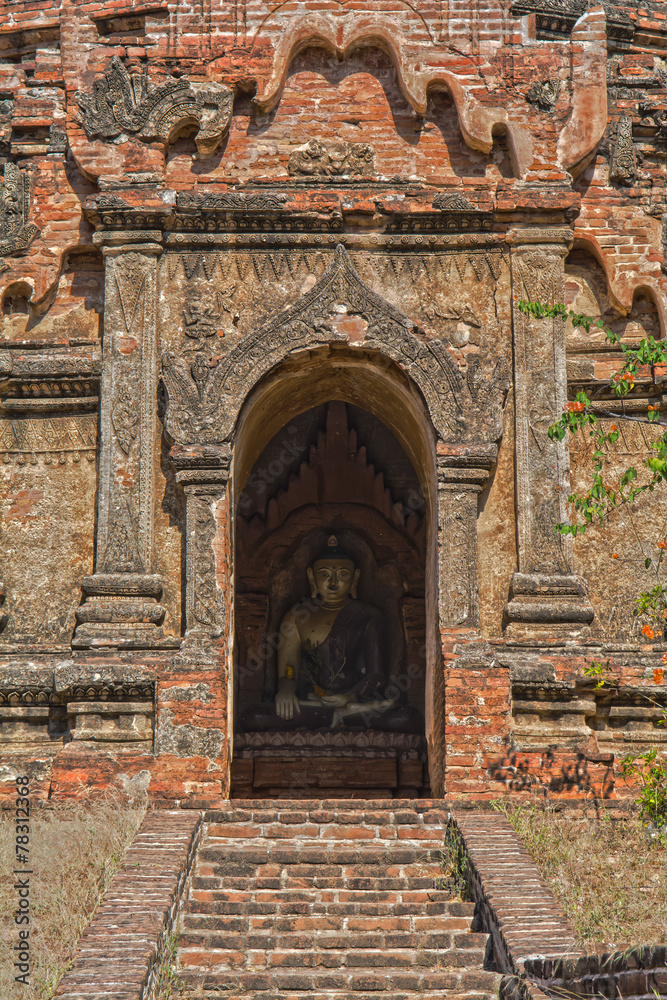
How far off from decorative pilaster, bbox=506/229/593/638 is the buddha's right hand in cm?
430


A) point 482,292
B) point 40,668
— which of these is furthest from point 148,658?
point 482,292

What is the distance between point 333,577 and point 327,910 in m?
6.48

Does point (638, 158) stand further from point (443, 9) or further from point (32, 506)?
point (32, 506)

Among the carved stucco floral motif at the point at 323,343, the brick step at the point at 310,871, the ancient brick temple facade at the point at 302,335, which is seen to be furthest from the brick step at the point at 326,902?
the carved stucco floral motif at the point at 323,343

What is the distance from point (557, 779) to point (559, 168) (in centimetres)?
532

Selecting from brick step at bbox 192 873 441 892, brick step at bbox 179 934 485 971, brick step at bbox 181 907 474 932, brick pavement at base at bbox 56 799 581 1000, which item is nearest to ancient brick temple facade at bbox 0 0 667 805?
brick pavement at base at bbox 56 799 581 1000

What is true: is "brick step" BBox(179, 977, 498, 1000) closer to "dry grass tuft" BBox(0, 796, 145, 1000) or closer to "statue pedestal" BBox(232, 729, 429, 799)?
"dry grass tuft" BBox(0, 796, 145, 1000)

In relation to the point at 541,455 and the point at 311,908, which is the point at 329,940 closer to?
the point at 311,908

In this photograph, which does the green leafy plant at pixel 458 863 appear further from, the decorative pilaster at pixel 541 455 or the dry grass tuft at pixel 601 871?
the decorative pilaster at pixel 541 455

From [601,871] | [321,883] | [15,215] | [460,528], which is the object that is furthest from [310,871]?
[15,215]

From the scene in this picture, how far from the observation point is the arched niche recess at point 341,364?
9648 mm

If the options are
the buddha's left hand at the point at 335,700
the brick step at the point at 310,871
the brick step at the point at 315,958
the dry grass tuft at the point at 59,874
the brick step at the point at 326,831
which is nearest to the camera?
the dry grass tuft at the point at 59,874

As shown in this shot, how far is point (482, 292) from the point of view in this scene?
1023cm

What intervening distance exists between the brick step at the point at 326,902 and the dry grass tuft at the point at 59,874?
2.33 feet
